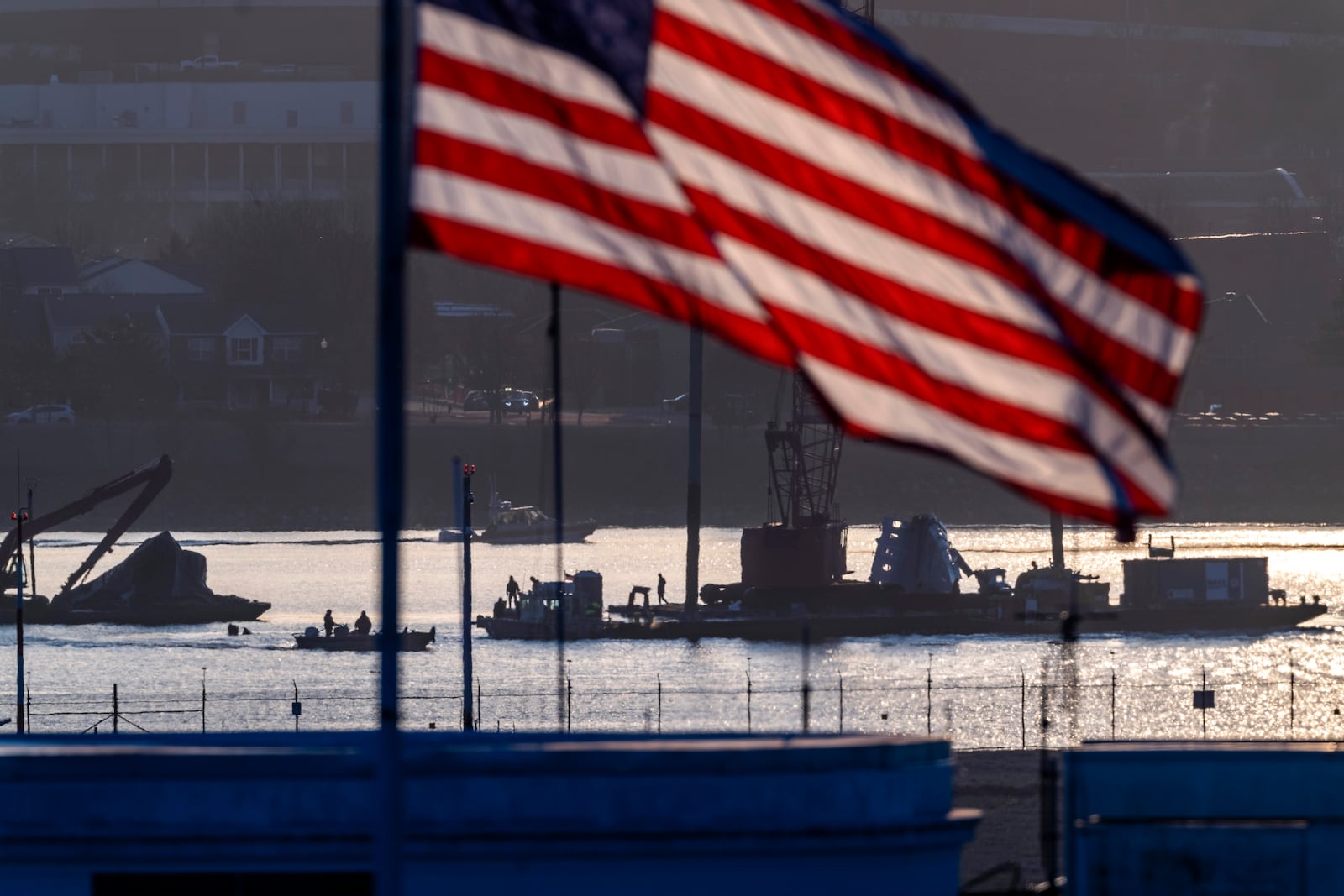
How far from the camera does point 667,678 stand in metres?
66.2

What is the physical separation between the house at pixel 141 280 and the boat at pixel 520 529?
38826 mm

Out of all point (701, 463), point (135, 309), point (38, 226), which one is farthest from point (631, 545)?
point (38, 226)

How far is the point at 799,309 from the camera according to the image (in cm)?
1013

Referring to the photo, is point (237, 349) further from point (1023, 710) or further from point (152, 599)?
point (1023, 710)

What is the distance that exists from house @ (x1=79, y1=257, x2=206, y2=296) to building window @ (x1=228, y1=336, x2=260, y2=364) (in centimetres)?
1537

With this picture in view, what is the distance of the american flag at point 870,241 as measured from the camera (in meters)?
9.96

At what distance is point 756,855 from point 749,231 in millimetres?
4686

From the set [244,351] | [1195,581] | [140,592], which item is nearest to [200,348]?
[244,351]

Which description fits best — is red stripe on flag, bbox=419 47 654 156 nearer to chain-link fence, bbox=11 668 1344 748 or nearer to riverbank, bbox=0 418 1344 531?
chain-link fence, bbox=11 668 1344 748

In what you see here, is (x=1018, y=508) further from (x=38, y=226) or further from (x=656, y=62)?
(x=656, y=62)

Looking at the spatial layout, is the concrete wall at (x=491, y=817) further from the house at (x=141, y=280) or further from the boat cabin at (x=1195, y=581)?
the house at (x=141, y=280)

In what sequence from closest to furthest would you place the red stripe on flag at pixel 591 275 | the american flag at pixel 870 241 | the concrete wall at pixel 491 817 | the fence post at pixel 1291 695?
the red stripe on flag at pixel 591 275
the american flag at pixel 870 241
the concrete wall at pixel 491 817
the fence post at pixel 1291 695

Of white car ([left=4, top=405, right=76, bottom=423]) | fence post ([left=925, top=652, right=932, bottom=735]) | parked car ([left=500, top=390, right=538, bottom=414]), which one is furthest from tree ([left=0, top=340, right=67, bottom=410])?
fence post ([left=925, top=652, right=932, bottom=735])

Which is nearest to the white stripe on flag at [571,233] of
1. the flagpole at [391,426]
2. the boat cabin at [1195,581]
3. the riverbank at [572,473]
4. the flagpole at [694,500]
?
the flagpole at [391,426]
